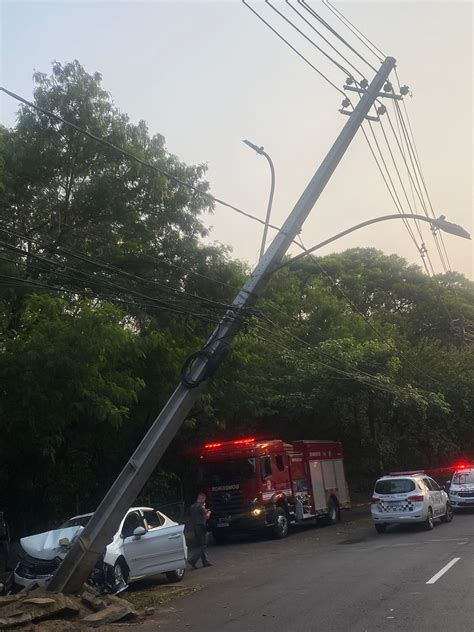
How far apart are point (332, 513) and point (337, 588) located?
15.0 metres

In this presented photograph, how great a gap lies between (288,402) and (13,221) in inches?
576

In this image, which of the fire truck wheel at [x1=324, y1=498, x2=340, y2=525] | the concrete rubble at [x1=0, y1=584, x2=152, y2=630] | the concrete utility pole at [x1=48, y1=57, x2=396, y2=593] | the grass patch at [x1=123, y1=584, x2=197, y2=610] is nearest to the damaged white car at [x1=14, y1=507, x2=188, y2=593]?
the grass patch at [x1=123, y1=584, x2=197, y2=610]

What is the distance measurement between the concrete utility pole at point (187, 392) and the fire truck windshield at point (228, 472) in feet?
29.4

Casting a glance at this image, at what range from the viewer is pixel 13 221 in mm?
20375

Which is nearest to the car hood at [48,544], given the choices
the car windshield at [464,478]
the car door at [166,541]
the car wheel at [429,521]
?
the car door at [166,541]

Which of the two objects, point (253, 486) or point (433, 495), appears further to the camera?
point (433, 495)

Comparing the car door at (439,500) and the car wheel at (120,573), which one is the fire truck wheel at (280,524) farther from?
the car wheel at (120,573)

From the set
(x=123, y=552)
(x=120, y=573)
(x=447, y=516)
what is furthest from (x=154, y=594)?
(x=447, y=516)

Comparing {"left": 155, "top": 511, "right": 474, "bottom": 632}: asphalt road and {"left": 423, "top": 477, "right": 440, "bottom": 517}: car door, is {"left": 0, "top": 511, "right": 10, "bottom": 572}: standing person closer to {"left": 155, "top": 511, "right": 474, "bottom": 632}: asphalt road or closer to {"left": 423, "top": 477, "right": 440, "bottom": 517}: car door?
{"left": 155, "top": 511, "right": 474, "bottom": 632}: asphalt road

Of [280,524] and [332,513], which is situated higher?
[280,524]

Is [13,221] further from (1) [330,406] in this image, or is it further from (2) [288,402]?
(1) [330,406]

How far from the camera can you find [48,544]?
13594 millimetres

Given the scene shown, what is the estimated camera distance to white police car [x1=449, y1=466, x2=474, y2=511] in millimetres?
28406

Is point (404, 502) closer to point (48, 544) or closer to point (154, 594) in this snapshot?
point (154, 594)
